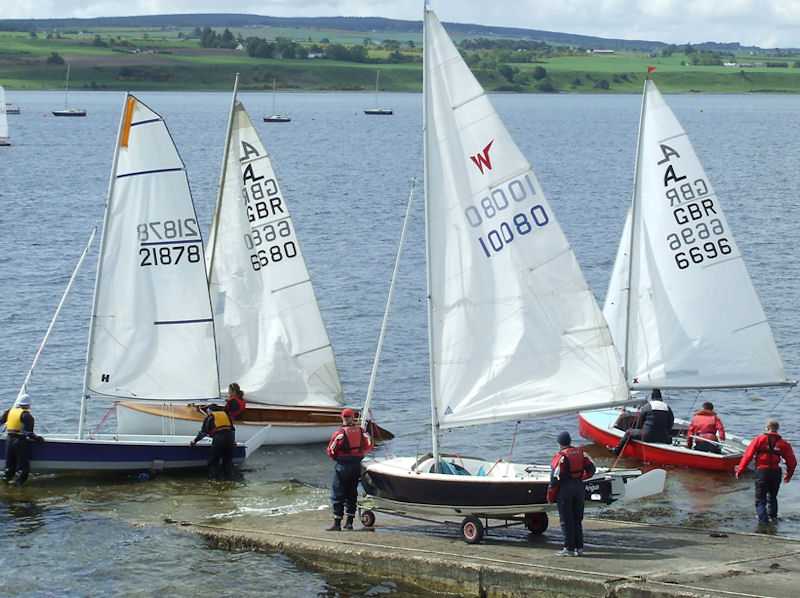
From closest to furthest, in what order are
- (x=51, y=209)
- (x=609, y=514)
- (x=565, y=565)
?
(x=565, y=565) → (x=609, y=514) → (x=51, y=209)

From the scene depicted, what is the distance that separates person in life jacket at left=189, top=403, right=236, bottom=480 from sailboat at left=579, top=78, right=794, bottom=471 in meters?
8.42

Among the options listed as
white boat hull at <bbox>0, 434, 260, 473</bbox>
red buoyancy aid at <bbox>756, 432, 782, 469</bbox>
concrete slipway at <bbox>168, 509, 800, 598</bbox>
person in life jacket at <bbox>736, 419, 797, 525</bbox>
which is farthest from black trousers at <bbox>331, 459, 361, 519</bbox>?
red buoyancy aid at <bbox>756, 432, 782, 469</bbox>

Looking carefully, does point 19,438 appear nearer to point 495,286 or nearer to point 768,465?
point 495,286

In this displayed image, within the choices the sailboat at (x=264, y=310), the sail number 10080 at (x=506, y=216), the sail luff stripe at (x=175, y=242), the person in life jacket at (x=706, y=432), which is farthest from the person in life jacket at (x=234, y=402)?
the person in life jacket at (x=706, y=432)

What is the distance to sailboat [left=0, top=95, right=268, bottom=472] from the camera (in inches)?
960

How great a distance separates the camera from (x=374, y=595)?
17.9 metres

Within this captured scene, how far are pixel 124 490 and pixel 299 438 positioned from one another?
4.86 meters

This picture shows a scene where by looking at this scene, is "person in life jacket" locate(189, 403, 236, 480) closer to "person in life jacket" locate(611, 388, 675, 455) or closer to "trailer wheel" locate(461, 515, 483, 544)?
"trailer wheel" locate(461, 515, 483, 544)

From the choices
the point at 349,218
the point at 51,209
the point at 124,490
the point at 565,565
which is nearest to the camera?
the point at 565,565

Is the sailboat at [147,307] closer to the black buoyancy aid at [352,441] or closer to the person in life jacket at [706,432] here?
the black buoyancy aid at [352,441]

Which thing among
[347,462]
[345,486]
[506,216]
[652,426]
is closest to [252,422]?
[345,486]

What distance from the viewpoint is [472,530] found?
18.7m

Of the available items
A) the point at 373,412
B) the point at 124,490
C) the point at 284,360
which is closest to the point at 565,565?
the point at 124,490

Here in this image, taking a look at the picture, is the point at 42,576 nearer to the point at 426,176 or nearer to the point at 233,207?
the point at 426,176
